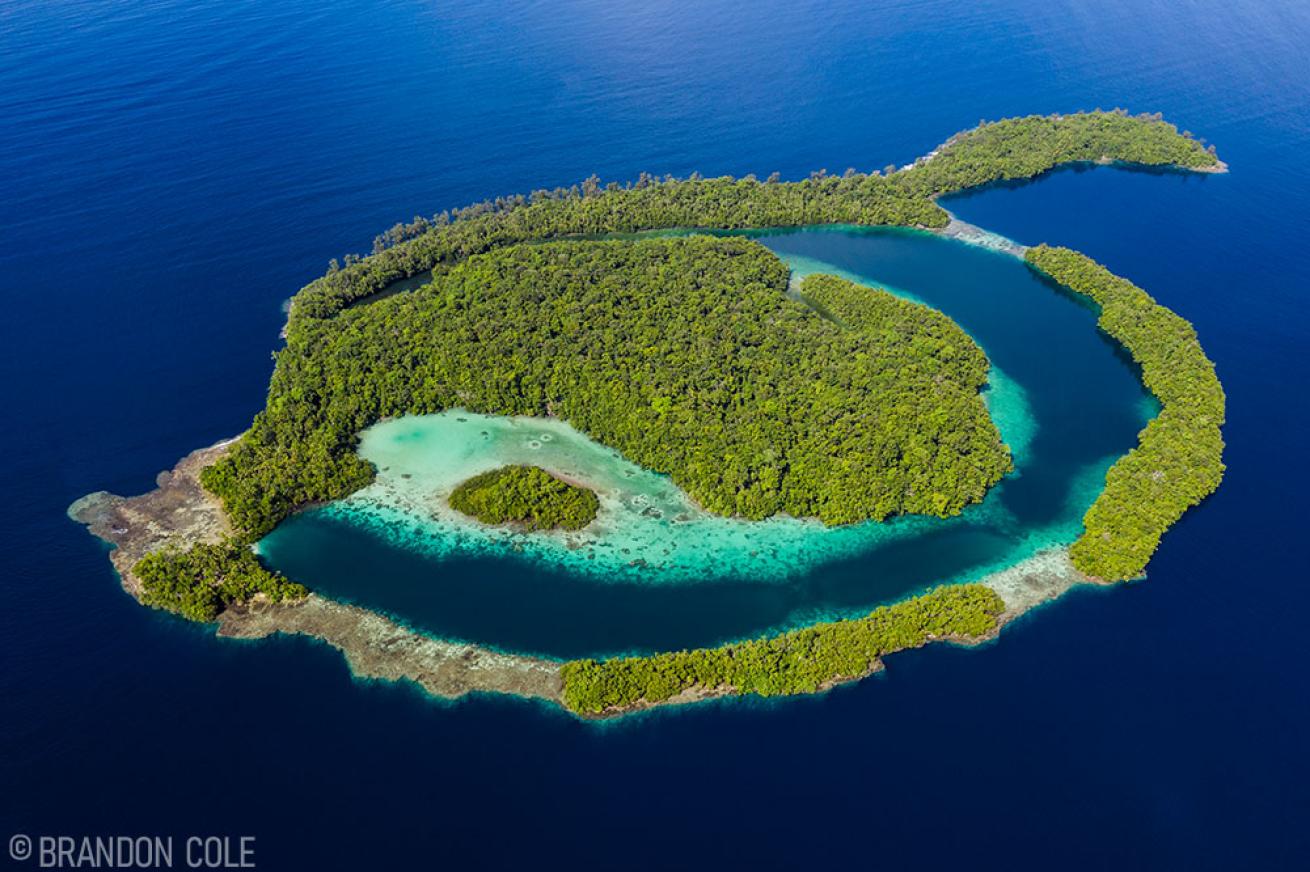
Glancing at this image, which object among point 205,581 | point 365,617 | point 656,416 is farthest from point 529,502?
point 205,581

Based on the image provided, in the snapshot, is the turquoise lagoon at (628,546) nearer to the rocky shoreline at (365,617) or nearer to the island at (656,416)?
the rocky shoreline at (365,617)

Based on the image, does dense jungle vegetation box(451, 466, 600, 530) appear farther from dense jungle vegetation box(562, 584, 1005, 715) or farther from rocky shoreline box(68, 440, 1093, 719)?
dense jungle vegetation box(562, 584, 1005, 715)

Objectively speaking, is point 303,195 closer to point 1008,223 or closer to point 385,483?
point 385,483

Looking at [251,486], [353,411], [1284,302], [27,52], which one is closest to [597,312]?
[353,411]

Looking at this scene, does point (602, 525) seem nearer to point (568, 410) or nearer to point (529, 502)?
point (529, 502)

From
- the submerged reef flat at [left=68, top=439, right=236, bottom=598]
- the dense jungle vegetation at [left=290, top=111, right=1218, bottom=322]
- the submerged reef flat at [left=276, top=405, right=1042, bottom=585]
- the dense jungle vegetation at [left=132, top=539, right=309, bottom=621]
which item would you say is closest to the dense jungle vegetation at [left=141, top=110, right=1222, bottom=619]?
the dense jungle vegetation at [left=132, top=539, right=309, bottom=621]
